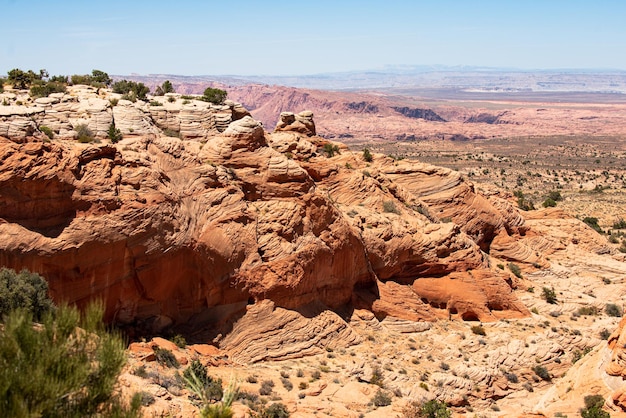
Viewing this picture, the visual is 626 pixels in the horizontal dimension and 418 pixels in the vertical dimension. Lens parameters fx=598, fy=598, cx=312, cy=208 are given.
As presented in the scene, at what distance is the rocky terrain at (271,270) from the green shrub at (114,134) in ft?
0.83

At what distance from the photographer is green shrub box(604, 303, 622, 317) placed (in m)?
30.4

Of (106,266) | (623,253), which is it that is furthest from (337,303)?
(623,253)

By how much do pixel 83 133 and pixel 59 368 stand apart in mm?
14077

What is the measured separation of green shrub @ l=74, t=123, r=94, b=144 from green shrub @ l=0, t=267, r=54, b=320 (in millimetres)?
6113

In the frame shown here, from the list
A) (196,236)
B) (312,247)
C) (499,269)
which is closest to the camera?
(196,236)

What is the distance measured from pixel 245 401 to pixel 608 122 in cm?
20754

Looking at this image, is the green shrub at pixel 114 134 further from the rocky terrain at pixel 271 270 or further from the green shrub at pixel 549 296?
the green shrub at pixel 549 296

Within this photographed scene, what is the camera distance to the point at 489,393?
2197 cm

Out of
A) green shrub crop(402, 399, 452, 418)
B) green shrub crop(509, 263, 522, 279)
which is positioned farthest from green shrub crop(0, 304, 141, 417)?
green shrub crop(509, 263, 522, 279)

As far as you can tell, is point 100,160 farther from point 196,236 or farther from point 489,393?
point 489,393

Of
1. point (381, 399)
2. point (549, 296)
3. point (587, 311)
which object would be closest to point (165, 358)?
point (381, 399)

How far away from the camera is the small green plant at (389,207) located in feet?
97.6

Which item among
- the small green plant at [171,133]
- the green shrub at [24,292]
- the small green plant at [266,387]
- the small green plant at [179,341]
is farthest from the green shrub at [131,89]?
the small green plant at [266,387]

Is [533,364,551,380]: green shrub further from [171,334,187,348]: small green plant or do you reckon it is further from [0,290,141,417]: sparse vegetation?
[0,290,141,417]: sparse vegetation
